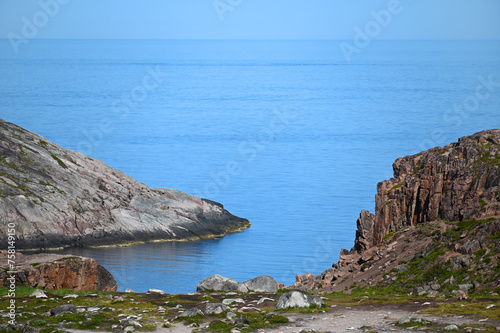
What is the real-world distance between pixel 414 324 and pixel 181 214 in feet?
347

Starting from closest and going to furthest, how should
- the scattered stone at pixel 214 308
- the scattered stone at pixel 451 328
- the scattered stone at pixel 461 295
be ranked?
the scattered stone at pixel 451 328
the scattered stone at pixel 214 308
the scattered stone at pixel 461 295

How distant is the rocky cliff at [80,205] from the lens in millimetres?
114688

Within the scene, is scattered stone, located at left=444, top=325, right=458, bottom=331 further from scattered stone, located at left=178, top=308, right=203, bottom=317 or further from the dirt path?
scattered stone, located at left=178, top=308, right=203, bottom=317

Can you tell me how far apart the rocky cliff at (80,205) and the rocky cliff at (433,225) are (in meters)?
61.9

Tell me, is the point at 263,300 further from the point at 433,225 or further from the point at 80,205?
the point at 80,205

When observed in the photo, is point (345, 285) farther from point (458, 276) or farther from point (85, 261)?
point (85, 261)

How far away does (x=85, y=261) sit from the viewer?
55.2 m

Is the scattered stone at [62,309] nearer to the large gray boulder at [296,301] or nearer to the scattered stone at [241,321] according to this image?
the scattered stone at [241,321]

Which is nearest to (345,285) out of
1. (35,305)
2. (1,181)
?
(35,305)

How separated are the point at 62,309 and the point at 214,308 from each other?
806 centimetres

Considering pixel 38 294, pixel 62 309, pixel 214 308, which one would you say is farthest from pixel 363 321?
pixel 38 294

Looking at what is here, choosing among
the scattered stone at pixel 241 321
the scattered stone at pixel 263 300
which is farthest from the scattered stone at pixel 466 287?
the scattered stone at pixel 241 321

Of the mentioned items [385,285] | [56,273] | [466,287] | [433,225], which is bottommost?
[466,287]

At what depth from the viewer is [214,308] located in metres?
39.0
